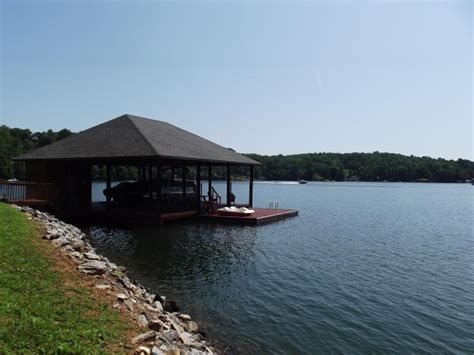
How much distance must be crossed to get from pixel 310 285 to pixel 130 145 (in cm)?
1374

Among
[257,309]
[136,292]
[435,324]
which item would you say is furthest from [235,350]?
[435,324]

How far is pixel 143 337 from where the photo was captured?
5453 mm

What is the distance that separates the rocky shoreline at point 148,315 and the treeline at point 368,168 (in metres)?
140

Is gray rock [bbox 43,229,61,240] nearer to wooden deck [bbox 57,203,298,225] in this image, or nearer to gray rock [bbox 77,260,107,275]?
gray rock [bbox 77,260,107,275]

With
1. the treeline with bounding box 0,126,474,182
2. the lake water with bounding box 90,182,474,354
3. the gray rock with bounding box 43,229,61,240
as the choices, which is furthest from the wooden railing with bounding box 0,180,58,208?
the treeline with bounding box 0,126,474,182

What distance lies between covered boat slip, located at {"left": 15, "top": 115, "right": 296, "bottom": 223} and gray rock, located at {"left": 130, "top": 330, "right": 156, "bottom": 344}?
14.7 meters

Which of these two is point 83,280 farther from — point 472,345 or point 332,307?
point 472,345

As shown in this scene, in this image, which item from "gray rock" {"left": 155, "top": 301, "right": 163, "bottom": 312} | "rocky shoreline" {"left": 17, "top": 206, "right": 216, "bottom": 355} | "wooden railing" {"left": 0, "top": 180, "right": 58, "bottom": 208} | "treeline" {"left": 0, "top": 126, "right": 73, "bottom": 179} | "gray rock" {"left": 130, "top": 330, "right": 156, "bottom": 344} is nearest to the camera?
"gray rock" {"left": 130, "top": 330, "right": 156, "bottom": 344}

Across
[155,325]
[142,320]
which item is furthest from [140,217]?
[155,325]

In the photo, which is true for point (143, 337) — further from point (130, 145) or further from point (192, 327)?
point (130, 145)

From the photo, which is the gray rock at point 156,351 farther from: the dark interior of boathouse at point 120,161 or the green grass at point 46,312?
the dark interior of boathouse at point 120,161

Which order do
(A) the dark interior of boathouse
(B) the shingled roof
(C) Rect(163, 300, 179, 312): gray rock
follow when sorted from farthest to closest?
(A) the dark interior of boathouse → (B) the shingled roof → (C) Rect(163, 300, 179, 312): gray rock

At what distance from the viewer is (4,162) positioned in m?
77.6

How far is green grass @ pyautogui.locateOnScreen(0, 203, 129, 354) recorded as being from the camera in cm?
455
